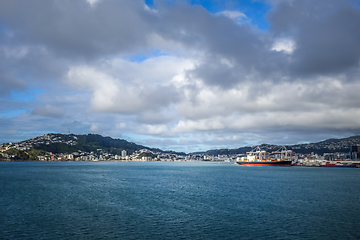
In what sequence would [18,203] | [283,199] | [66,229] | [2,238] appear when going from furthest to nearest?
[283,199] → [18,203] → [66,229] → [2,238]

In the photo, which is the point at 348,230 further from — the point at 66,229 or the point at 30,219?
the point at 30,219

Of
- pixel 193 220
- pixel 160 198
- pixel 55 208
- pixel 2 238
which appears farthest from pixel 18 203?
pixel 193 220

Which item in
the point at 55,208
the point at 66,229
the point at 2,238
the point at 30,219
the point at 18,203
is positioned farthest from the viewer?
the point at 18,203

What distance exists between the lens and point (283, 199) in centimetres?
5509

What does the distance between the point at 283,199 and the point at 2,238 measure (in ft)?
167

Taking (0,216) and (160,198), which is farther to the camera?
(160,198)

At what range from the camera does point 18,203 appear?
159ft

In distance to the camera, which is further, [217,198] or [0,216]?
[217,198]

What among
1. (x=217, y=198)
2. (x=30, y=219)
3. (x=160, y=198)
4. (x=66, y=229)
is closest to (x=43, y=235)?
(x=66, y=229)

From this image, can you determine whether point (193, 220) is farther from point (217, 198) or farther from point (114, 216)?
point (217, 198)

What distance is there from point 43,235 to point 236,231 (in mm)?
23433

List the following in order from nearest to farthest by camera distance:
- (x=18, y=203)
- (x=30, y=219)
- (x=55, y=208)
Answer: (x=30, y=219) → (x=55, y=208) → (x=18, y=203)

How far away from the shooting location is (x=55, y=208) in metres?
44.0

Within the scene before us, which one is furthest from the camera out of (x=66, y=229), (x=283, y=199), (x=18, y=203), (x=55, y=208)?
(x=283, y=199)
